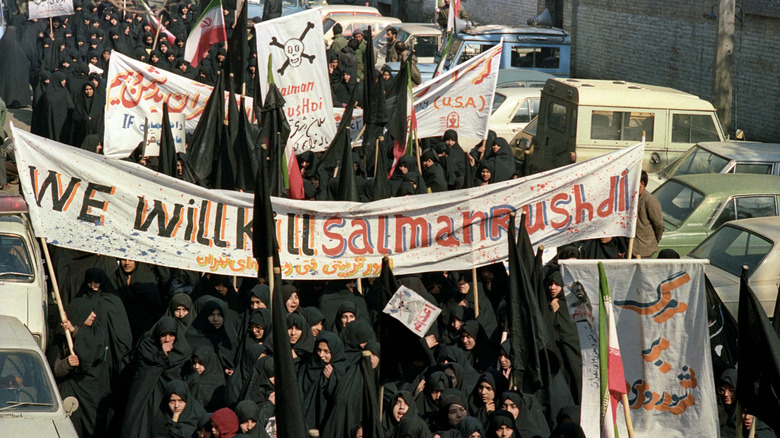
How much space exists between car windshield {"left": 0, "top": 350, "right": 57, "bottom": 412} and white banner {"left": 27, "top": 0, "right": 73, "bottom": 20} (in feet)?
48.5

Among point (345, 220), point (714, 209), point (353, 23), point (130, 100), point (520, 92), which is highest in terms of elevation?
point (353, 23)

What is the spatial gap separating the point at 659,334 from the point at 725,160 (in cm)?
564

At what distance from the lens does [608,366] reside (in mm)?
6199

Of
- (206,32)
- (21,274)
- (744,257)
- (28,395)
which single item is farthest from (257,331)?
(206,32)

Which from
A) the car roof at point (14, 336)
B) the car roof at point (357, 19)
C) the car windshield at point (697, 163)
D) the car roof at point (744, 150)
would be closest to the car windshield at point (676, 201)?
Answer: the car windshield at point (697, 163)

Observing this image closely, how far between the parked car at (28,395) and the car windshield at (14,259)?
1496mm

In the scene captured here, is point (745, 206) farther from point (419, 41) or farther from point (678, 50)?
point (419, 41)

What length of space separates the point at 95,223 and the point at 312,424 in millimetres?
2134

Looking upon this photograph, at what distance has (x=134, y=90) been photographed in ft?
38.5

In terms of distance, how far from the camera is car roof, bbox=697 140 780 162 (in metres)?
11.8

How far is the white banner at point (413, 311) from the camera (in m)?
6.82

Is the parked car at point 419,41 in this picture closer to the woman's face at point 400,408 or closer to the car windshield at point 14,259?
the car windshield at point 14,259

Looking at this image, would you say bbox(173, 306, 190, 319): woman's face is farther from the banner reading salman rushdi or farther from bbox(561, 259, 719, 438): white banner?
bbox(561, 259, 719, 438): white banner

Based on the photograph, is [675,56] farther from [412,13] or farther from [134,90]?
[412,13]
